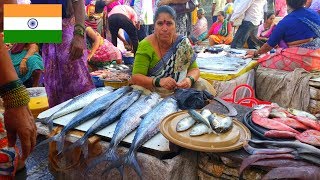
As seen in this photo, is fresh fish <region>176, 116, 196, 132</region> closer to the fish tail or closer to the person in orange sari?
the fish tail

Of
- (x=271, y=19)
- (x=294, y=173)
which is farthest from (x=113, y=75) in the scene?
(x=271, y=19)

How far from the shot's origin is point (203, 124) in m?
2.10

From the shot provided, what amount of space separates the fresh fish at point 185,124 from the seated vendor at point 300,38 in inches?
135

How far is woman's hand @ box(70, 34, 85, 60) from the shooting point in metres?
3.04

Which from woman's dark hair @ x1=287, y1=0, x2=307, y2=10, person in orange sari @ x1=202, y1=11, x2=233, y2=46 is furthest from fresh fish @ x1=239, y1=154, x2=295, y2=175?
person in orange sari @ x1=202, y1=11, x2=233, y2=46

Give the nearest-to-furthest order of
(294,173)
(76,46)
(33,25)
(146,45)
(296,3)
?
(294,173) → (33,25) → (76,46) → (146,45) → (296,3)

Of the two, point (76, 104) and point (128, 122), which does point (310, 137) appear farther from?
point (76, 104)

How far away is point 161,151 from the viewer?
6.97ft

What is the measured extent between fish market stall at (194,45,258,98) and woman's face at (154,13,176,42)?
1.33 m

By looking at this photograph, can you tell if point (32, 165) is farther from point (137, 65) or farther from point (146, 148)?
point (146, 148)

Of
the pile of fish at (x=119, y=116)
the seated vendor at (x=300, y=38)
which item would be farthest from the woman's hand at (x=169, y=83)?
the seated vendor at (x=300, y=38)

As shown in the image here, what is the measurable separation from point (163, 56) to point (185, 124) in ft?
4.98

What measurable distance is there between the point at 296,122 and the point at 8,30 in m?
2.14

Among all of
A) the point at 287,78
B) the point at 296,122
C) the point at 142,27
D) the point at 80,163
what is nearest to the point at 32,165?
the point at 80,163
